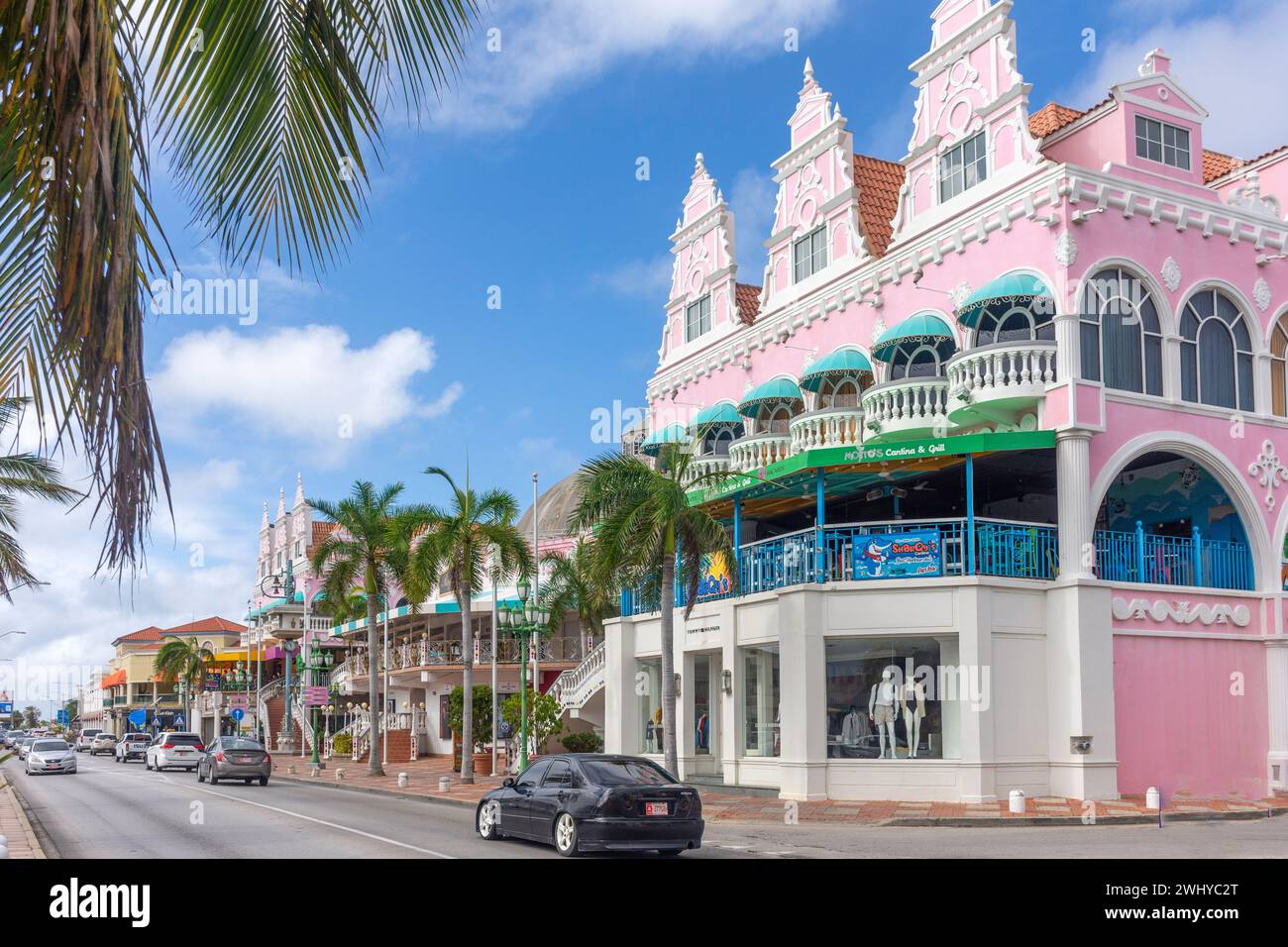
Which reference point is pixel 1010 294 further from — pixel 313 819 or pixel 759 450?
pixel 313 819

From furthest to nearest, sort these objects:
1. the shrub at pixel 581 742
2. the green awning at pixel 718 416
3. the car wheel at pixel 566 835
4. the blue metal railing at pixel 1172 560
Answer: the shrub at pixel 581 742
the green awning at pixel 718 416
the blue metal railing at pixel 1172 560
the car wheel at pixel 566 835

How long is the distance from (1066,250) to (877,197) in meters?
8.27

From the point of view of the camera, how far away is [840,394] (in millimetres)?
32219

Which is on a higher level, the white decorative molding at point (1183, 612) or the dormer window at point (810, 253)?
the dormer window at point (810, 253)

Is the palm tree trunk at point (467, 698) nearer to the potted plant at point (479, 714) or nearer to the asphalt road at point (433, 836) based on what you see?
the asphalt road at point (433, 836)

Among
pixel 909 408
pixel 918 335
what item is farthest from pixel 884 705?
pixel 918 335

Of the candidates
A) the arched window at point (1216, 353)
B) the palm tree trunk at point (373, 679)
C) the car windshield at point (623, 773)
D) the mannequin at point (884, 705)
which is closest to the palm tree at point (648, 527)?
the mannequin at point (884, 705)

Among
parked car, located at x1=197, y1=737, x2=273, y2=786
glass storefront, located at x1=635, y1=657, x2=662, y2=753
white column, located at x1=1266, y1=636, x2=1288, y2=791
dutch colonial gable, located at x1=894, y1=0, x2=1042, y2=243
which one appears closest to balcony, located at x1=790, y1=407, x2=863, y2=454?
dutch colonial gable, located at x1=894, y1=0, x2=1042, y2=243

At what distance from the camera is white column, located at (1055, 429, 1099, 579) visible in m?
25.5

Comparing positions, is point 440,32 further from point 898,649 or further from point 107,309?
point 898,649

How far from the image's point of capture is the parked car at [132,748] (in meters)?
64.8

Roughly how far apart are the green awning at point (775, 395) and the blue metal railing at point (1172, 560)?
8911mm

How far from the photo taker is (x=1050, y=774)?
25188 millimetres
